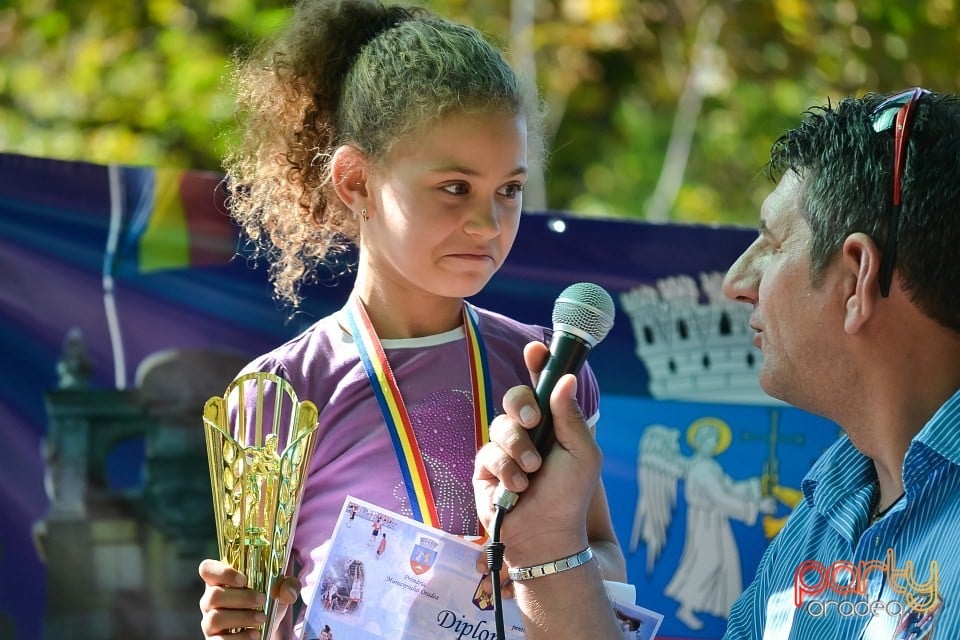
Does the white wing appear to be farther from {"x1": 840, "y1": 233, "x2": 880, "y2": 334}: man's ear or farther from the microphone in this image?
the microphone

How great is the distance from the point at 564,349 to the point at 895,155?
0.59m

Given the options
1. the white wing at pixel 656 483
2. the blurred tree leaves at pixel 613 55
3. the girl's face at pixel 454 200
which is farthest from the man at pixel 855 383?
the blurred tree leaves at pixel 613 55

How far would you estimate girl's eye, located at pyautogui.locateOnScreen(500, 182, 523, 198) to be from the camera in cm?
238

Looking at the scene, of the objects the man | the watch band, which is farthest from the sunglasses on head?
the watch band

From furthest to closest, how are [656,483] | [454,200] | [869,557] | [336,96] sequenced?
[656,483] < [336,96] < [454,200] < [869,557]

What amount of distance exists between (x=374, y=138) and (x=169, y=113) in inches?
228

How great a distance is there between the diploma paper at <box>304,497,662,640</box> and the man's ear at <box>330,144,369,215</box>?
676 mm

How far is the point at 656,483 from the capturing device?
12.0 ft

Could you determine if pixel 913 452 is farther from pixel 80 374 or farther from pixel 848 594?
pixel 80 374

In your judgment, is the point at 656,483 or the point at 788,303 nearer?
the point at 788,303

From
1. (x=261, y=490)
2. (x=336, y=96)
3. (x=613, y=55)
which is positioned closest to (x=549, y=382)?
(x=261, y=490)

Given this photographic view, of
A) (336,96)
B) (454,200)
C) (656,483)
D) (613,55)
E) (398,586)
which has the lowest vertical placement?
(398,586)

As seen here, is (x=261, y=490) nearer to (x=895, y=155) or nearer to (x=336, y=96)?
(x=336, y=96)

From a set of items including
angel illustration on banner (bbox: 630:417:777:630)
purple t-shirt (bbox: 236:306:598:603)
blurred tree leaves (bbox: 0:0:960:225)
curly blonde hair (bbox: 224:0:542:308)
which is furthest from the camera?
blurred tree leaves (bbox: 0:0:960:225)
